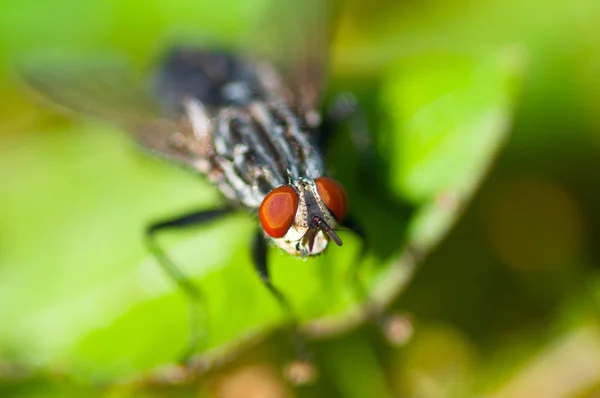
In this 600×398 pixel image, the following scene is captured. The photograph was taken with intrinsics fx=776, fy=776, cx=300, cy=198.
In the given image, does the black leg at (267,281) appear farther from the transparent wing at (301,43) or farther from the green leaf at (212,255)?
the transparent wing at (301,43)

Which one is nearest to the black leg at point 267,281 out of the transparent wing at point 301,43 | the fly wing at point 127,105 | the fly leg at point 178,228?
the fly leg at point 178,228

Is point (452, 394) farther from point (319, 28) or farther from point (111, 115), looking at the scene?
point (111, 115)

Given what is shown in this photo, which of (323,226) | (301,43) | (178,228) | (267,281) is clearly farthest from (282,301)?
(301,43)

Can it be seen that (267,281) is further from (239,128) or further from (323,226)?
(239,128)

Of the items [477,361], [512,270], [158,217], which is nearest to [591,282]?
[512,270]

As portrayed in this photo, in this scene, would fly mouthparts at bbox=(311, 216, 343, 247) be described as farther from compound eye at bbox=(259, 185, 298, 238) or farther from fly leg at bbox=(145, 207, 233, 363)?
fly leg at bbox=(145, 207, 233, 363)

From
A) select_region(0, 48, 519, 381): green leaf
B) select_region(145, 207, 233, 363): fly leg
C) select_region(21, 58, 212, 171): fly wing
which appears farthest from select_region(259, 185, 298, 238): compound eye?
select_region(21, 58, 212, 171): fly wing
